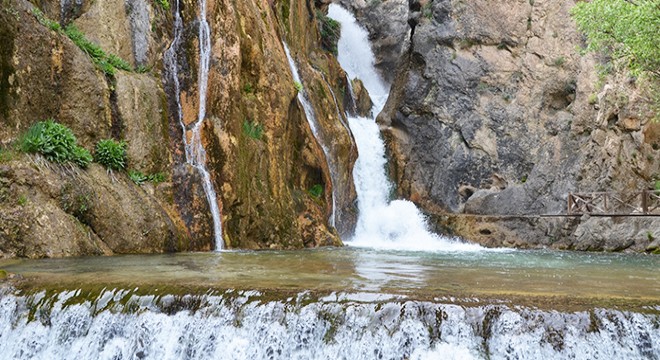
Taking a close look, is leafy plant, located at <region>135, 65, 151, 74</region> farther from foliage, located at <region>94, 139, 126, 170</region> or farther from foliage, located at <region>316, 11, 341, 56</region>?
foliage, located at <region>316, 11, 341, 56</region>

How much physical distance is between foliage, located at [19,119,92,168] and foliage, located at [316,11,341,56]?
20.9m

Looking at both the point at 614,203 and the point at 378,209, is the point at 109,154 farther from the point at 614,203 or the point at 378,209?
the point at 614,203

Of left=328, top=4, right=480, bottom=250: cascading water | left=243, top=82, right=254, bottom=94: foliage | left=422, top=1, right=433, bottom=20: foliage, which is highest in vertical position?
left=422, top=1, right=433, bottom=20: foliage

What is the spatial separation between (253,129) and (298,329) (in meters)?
11.3

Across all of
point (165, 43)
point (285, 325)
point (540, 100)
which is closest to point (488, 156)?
point (540, 100)

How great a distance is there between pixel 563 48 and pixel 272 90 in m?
15.8

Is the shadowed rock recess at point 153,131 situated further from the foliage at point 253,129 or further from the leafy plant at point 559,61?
the leafy plant at point 559,61

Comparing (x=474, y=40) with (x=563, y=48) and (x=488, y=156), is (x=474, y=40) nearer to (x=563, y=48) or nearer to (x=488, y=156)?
(x=563, y=48)

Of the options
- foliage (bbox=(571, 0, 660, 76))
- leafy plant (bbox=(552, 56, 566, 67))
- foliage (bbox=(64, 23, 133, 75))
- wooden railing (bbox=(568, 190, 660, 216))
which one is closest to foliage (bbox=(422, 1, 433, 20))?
leafy plant (bbox=(552, 56, 566, 67))

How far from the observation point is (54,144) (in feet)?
38.6

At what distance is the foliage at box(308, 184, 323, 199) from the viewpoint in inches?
797

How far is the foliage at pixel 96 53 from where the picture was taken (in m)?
13.8

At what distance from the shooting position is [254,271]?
923cm

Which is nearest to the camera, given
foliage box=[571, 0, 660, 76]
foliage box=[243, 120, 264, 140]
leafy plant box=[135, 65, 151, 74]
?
leafy plant box=[135, 65, 151, 74]
